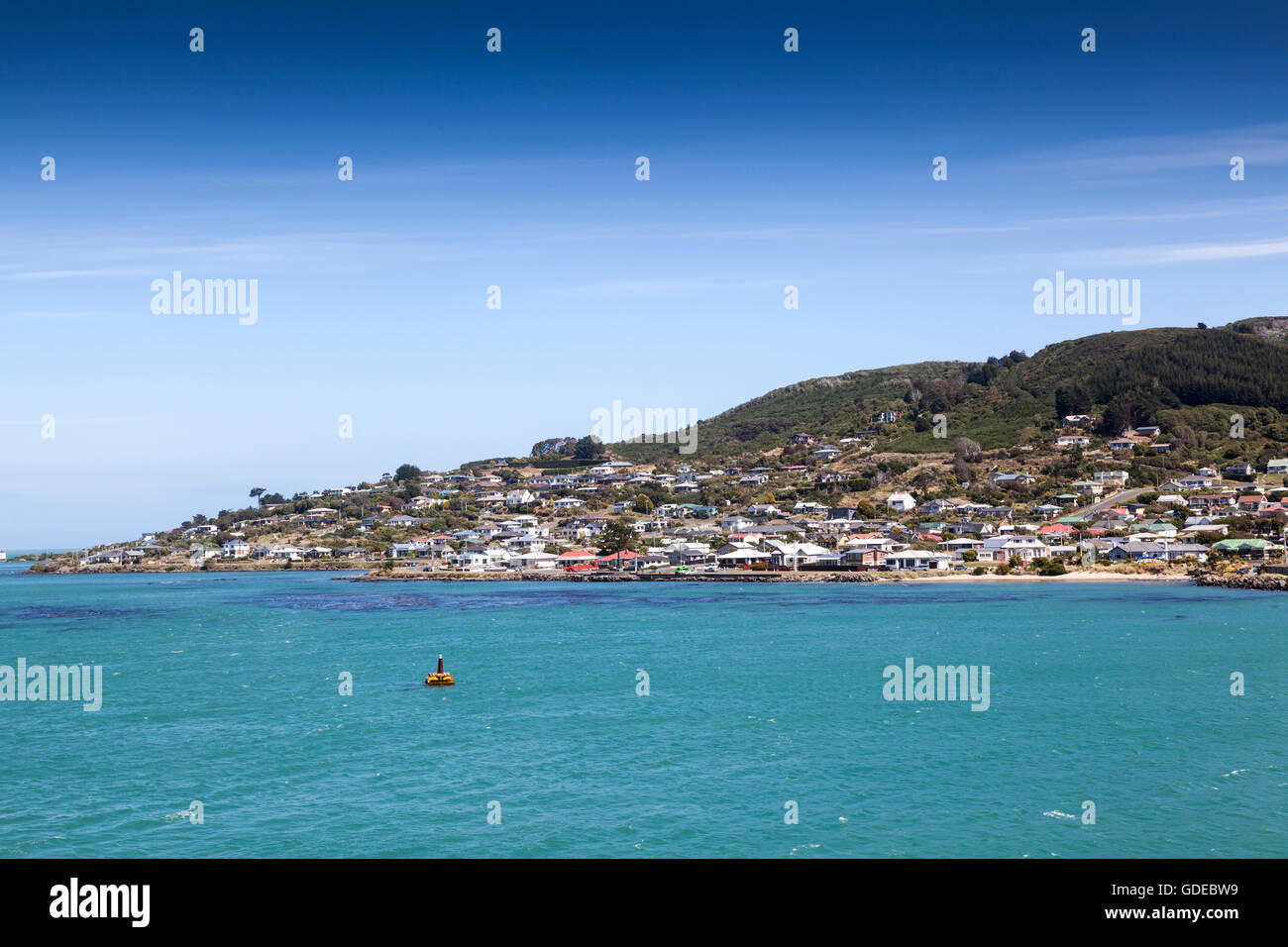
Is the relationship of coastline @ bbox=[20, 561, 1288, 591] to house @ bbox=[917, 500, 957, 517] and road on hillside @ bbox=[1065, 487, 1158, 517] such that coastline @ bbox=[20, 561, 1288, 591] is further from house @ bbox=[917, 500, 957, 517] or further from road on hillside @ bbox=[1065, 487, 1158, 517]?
house @ bbox=[917, 500, 957, 517]

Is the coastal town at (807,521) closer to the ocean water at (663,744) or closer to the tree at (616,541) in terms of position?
the tree at (616,541)

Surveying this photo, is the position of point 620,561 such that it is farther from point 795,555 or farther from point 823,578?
point 823,578

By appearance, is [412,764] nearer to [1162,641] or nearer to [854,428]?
→ [1162,641]

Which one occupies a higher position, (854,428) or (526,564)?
(854,428)

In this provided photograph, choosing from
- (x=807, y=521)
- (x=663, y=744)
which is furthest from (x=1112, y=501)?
(x=663, y=744)

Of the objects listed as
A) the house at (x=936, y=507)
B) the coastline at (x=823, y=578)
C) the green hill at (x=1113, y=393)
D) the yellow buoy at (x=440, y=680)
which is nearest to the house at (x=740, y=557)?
the coastline at (x=823, y=578)

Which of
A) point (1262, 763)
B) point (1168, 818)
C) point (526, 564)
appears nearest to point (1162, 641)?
point (1262, 763)
